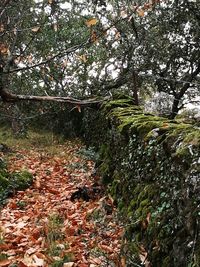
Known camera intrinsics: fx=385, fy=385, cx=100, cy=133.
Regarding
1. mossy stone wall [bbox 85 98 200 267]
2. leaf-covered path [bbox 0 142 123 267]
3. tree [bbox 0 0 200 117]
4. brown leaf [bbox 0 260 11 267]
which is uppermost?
tree [bbox 0 0 200 117]

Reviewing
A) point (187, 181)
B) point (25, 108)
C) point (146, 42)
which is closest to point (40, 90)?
point (25, 108)

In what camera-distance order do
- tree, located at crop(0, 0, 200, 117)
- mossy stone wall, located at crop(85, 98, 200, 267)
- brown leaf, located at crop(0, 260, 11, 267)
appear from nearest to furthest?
mossy stone wall, located at crop(85, 98, 200, 267) → brown leaf, located at crop(0, 260, 11, 267) → tree, located at crop(0, 0, 200, 117)

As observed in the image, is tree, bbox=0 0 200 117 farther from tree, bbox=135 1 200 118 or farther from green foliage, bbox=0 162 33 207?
green foliage, bbox=0 162 33 207

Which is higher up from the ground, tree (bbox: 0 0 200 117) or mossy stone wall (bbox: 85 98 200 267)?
tree (bbox: 0 0 200 117)

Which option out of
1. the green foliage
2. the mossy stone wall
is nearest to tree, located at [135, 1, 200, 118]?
the green foliage

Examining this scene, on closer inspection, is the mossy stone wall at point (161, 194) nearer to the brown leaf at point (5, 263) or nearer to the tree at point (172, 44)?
the brown leaf at point (5, 263)

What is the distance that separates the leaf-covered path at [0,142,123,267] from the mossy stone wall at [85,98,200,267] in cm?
33

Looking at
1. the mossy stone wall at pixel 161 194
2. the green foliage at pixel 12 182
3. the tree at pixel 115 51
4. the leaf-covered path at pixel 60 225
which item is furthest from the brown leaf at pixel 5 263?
the tree at pixel 115 51

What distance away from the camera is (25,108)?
19.2 meters

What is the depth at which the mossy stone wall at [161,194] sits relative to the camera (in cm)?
348

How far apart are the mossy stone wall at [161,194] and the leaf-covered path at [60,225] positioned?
327 millimetres

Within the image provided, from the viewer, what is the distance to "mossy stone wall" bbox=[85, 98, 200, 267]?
348cm

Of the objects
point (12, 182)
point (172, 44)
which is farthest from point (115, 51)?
point (12, 182)

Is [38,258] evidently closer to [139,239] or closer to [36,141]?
[139,239]
